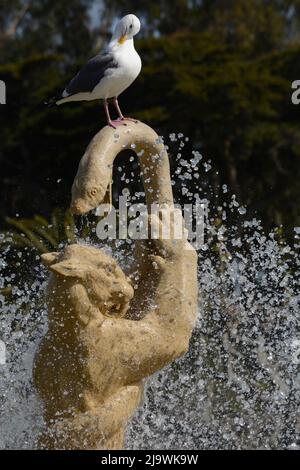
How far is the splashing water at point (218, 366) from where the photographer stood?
17.7ft

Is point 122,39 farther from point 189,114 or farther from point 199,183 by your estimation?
point 189,114

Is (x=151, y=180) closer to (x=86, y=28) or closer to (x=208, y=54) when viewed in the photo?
(x=208, y=54)

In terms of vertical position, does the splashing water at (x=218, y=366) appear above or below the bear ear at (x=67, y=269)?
below

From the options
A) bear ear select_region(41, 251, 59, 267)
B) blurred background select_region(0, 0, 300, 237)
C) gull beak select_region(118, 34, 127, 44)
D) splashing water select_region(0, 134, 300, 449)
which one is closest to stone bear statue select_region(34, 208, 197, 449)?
bear ear select_region(41, 251, 59, 267)

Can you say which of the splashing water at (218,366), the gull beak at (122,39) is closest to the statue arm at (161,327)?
the splashing water at (218,366)

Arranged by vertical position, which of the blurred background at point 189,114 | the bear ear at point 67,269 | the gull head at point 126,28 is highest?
the blurred background at point 189,114

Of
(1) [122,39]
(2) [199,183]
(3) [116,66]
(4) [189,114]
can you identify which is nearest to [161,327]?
(3) [116,66]

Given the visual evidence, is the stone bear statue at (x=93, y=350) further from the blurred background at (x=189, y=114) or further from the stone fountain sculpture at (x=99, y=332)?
the blurred background at (x=189, y=114)

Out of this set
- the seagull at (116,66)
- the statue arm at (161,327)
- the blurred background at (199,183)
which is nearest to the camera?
the statue arm at (161,327)

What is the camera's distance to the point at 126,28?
5.49m

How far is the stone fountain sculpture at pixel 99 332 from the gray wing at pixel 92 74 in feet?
2.01

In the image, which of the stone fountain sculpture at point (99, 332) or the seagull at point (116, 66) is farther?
the seagull at point (116, 66)

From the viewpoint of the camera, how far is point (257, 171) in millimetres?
22812
